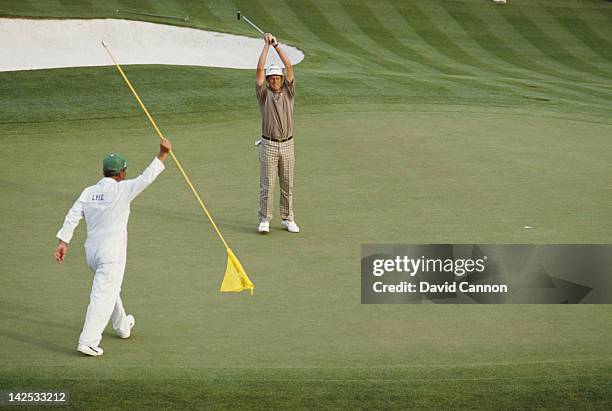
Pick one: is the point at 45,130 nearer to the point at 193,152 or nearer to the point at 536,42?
the point at 193,152

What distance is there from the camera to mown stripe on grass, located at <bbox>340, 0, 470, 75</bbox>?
32062 millimetres

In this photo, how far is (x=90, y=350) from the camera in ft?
33.5

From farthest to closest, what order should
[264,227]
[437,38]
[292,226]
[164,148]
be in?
[437,38], [292,226], [264,227], [164,148]

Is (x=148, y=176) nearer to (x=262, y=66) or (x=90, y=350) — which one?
(x=90, y=350)

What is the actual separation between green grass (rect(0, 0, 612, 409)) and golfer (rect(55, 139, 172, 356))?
0.36 metres

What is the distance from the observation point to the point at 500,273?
41.6 feet

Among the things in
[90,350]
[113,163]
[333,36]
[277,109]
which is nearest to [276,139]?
[277,109]

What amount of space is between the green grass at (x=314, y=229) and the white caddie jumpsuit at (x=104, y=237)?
0.41m

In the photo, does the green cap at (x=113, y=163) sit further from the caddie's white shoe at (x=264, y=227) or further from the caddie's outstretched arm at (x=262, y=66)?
the caddie's white shoe at (x=264, y=227)

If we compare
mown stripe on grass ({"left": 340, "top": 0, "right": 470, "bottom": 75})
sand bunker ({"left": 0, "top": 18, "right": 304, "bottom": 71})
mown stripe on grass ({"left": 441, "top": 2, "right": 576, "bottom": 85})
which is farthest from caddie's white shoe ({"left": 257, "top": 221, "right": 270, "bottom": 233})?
mown stripe on grass ({"left": 441, "top": 2, "right": 576, "bottom": 85})

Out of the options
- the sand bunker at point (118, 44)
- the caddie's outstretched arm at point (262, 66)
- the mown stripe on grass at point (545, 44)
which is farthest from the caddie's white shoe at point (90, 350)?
the mown stripe on grass at point (545, 44)

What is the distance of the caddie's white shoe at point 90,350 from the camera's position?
1020cm

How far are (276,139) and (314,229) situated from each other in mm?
1287

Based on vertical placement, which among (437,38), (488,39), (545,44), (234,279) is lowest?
(234,279)
